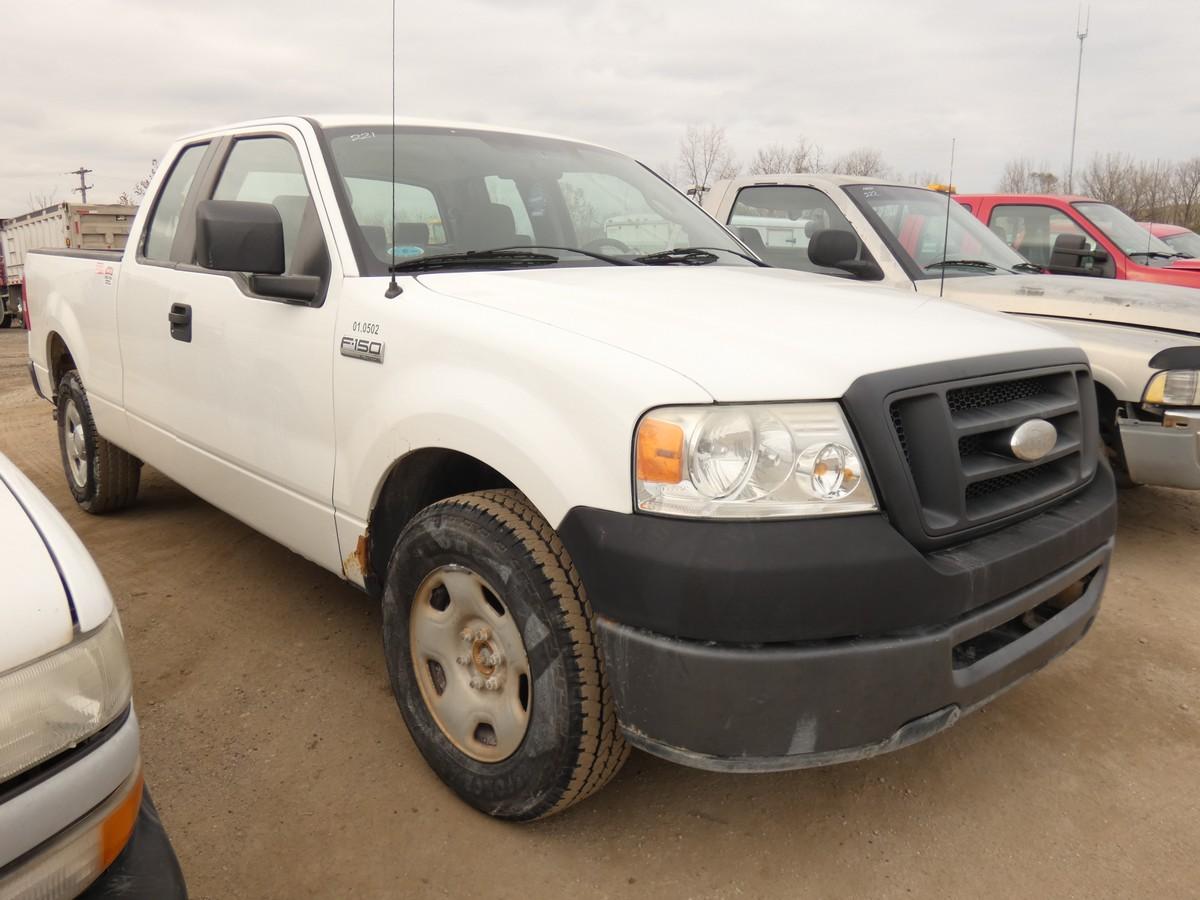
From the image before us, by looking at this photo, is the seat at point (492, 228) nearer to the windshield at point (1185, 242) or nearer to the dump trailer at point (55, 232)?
the windshield at point (1185, 242)

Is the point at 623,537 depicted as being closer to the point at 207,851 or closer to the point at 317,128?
the point at 207,851

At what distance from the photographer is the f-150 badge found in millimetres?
2529

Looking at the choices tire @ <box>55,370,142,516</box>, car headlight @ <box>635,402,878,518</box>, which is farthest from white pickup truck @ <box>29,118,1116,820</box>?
tire @ <box>55,370,142,516</box>

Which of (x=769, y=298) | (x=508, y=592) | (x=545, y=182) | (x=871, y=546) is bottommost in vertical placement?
(x=508, y=592)

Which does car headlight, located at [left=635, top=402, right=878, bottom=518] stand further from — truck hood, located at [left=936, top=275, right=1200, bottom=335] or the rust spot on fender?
truck hood, located at [left=936, top=275, right=1200, bottom=335]

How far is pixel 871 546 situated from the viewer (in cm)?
186

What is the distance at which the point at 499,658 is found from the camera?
7.39 feet

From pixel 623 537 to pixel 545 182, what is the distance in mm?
1908

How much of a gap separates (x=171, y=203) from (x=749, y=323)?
2.93 metres

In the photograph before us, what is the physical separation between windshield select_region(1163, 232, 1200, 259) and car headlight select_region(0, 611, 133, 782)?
407 inches

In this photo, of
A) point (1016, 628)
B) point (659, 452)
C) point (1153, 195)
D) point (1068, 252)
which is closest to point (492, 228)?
point (659, 452)

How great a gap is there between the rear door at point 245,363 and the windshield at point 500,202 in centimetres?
16

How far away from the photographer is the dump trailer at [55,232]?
15836 millimetres

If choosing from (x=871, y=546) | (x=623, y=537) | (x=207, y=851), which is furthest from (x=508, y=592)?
(x=207, y=851)
